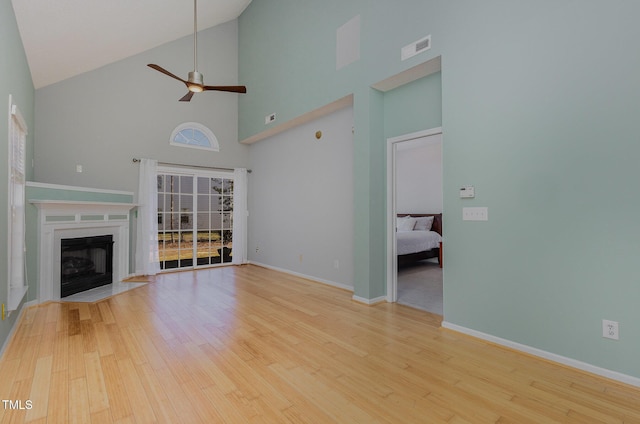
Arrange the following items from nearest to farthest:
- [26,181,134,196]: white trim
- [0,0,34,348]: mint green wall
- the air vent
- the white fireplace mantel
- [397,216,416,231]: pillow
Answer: [0,0,34,348]: mint green wall → the air vent → [26,181,134,196]: white trim → the white fireplace mantel → [397,216,416,231]: pillow

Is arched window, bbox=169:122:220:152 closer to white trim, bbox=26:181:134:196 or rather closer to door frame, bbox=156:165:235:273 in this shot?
door frame, bbox=156:165:235:273

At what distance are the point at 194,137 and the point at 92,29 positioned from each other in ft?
8.09

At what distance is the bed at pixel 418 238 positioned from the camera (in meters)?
5.91

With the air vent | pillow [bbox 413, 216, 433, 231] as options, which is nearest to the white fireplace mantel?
the air vent

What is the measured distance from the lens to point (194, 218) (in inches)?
242

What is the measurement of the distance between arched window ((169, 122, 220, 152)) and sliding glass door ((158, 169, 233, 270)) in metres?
0.57

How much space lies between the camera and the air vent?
10.2ft

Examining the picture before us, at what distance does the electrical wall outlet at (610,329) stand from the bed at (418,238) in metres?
3.07

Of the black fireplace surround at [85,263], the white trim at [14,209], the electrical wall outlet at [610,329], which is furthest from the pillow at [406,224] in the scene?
the white trim at [14,209]

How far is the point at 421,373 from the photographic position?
2.15m

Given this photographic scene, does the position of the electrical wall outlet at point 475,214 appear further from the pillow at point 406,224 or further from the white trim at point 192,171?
the white trim at point 192,171

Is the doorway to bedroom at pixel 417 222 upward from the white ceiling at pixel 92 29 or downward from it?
downward

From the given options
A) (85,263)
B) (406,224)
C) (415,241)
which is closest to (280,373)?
(85,263)

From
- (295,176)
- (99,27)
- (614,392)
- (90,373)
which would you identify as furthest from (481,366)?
(99,27)
